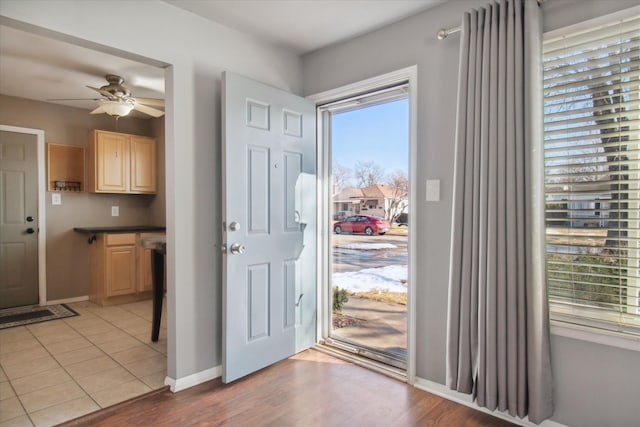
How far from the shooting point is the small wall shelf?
4469 millimetres

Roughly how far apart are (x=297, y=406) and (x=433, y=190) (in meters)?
1.57

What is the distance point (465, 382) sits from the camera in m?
2.07

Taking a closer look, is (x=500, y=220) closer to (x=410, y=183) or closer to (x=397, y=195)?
(x=410, y=183)

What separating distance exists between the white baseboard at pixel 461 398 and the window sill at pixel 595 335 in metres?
0.48

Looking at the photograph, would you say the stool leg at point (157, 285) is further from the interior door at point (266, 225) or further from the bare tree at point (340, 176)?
the bare tree at point (340, 176)

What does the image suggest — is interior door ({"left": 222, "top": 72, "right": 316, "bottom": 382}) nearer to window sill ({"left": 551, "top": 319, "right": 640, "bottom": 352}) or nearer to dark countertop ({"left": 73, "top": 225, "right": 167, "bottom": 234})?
window sill ({"left": 551, "top": 319, "right": 640, "bottom": 352})

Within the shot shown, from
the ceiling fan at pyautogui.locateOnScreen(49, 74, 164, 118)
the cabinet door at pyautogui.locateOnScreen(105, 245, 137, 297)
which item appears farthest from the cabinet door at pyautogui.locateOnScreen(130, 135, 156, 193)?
the ceiling fan at pyautogui.locateOnScreen(49, 74, 164, 118)

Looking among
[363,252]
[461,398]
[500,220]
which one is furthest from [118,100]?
[461,398]

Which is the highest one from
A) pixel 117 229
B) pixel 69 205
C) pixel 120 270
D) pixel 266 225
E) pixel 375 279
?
pixel 69 205

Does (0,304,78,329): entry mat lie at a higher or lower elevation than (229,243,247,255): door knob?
lower

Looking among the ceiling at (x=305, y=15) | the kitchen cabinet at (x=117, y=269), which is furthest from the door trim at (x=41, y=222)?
the ceiling at (x=305, y=15)

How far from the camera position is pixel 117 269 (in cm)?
450

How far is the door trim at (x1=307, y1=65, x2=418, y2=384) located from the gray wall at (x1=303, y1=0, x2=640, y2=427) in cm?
4

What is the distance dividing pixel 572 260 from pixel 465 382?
34.5 inches
